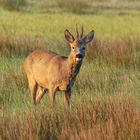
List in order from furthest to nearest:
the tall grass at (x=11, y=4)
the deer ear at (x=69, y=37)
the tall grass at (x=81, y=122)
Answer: the tall grass at (x=11, y=4), the deer ear at (x=69, y=37), the tall grass at (x=81, y=122)

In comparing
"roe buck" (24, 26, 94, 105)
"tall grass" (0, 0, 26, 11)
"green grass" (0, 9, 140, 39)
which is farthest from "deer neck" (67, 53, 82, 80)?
"tall grass" (0, 0, 26, 11)

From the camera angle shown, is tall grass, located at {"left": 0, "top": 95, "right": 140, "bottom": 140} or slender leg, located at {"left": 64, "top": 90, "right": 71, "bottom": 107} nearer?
tall grass, located at {"left": 0, "top": 95, "right": 140, "bottom": 140}

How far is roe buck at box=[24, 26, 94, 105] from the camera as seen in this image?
787 cm

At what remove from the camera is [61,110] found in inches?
270

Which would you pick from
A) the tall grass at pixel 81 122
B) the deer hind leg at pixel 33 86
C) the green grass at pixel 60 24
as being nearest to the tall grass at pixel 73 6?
the green grass at pixel 60 24

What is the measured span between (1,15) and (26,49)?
10357 millimetres

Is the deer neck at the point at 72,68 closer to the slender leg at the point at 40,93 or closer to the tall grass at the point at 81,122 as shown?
the slender leg at the point at 40,93

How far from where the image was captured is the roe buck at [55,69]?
7866 millimetres

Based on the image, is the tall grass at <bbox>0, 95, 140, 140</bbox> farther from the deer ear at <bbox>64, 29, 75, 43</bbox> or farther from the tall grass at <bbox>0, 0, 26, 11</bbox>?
the tall grass at <bbox>0, 0, 26, 11</bbox>

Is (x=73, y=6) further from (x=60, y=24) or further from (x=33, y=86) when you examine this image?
(x=33, y=86)

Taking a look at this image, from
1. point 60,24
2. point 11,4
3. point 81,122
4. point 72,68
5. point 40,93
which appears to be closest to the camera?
point 81,122

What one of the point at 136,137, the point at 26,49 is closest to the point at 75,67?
the point at 136,137

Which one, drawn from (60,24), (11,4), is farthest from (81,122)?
(11,4)

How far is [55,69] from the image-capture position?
8266 millimetres
